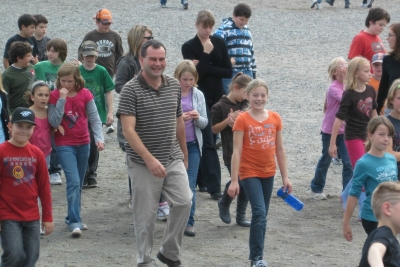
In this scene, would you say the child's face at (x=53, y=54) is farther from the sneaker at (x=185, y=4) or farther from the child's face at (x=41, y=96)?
the sneaker at (x=185, y=4)

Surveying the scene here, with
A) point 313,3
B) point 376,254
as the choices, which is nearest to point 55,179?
point 376,254

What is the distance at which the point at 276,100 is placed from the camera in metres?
15.1

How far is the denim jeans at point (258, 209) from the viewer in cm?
677

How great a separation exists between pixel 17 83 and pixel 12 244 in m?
3.43

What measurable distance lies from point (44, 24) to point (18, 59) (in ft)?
9.89

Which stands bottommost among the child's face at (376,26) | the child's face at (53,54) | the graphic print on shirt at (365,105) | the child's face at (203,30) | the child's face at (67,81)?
the graphic print on shirt at (365,105)

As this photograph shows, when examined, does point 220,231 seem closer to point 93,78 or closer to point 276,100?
point 93,78

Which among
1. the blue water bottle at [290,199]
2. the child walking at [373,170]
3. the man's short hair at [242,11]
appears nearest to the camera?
the child walking at [373,170]

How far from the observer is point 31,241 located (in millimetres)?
6078

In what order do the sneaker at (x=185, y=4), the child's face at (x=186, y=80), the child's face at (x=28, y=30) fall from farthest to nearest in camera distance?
the sneaker at (x=185, y=4) < the child's face at (x=28, y=30) < the child's face at (x=186, y=80)

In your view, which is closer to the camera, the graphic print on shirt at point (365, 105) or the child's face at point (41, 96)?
the child's face at point (41, 96)

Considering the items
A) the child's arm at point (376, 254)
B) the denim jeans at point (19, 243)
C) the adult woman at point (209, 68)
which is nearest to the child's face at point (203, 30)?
the adult woman at point (209, 68)

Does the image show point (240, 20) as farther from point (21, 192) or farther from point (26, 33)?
point (21, 192)

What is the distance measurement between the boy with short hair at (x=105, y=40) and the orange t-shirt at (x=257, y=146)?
15.8ft
